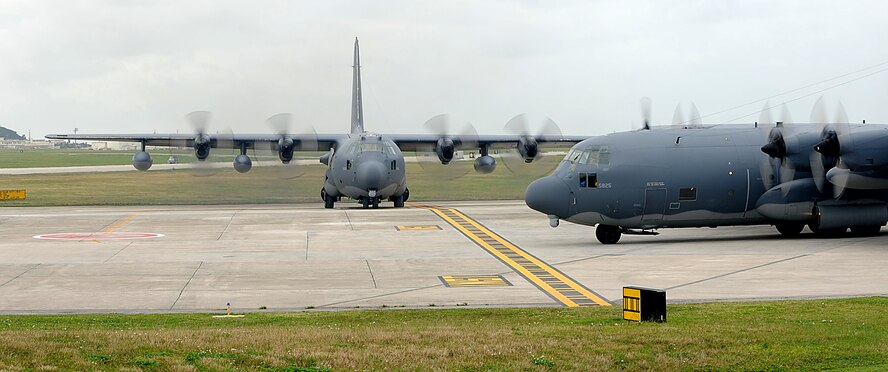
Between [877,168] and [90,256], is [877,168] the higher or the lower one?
the higher one

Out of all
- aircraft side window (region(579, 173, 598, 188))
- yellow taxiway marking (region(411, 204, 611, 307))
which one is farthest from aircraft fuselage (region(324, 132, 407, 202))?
aircraft side window (region(579, 173, 598, 188))

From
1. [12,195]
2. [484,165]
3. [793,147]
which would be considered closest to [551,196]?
[793,147]

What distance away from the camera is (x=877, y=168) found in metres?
34.8

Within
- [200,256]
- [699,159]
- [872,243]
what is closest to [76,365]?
[200,256]

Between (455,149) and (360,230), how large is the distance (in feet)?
72.9

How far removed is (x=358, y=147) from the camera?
175ft

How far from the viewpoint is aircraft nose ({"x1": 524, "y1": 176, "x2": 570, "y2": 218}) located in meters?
35.1

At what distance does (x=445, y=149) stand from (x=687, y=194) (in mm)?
26625

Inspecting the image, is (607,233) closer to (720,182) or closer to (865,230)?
(720,182)

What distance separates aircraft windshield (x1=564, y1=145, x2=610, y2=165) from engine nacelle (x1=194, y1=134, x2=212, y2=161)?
28888 millimetres

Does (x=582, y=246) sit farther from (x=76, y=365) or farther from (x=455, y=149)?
(x=455, y=149)

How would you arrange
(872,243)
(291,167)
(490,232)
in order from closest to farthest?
(872,243)
(490,232)
(291,167)

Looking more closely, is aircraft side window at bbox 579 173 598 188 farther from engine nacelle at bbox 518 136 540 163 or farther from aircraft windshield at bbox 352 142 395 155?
engine nacelle at bbox 518 136 540 163

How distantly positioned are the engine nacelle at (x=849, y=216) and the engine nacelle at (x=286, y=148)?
31.9 meters
